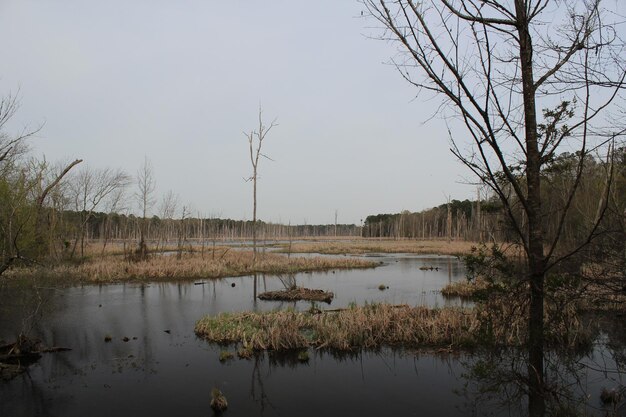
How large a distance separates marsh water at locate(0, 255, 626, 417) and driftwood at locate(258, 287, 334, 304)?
3.99 m

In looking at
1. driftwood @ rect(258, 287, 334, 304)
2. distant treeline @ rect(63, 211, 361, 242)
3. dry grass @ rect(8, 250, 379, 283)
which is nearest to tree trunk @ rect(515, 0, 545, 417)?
driftwood @ rect(258, 287, 334, 304)

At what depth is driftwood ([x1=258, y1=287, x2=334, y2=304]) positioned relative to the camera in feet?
55.5

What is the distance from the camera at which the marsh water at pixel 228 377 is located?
23.3 feet

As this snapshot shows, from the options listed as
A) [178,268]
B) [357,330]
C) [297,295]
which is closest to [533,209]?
[357,330]

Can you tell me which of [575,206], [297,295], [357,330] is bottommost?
[297,295]

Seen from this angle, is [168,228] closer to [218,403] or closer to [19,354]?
[19,354]

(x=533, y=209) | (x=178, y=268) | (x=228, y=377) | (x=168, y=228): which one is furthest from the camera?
(x=168, y=228)

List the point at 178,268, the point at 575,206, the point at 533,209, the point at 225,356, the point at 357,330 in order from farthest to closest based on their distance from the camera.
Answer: the point at 178,268, the point at 575,206, the point at 357,330, the point at 225,356, the point at 533,209

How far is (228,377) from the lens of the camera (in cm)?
861

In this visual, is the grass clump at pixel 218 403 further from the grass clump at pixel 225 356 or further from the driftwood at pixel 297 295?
the driftwood at pixel 297 295

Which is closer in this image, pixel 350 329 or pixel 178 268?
pixel 350 329

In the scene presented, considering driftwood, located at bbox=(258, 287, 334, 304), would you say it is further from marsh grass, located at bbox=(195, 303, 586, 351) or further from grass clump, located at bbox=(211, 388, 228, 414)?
grass clump, located at bbox=(211, 388, 228, 414)

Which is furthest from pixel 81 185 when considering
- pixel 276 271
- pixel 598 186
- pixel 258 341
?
pixel 598 186

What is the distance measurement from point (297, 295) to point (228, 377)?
8.76 metres
